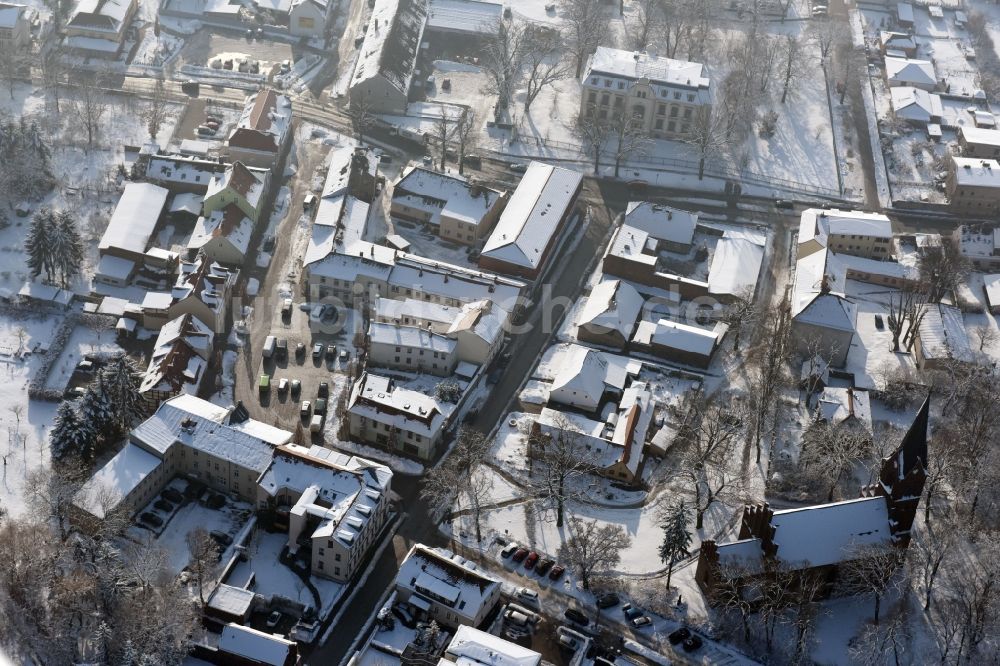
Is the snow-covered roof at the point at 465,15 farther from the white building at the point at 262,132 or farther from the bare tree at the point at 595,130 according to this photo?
the white building at the point at 262,132

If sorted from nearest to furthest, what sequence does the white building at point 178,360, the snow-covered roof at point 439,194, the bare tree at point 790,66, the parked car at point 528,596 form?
the parked car at point 528,596, the white building at point 178,360, the snow-covered roof at point 439,194, the bare tree at point 790,66

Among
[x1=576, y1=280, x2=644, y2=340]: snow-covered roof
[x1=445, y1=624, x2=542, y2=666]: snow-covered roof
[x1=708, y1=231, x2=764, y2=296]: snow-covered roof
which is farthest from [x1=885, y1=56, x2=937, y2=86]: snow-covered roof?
[x1=445, y1=624, x2=542, y2=666]: snow-covered roof

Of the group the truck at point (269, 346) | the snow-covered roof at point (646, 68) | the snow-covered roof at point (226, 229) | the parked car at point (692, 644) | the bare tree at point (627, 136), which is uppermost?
the snow-covered roof at point (646, 68)

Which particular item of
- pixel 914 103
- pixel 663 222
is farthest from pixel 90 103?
pixel 914 103

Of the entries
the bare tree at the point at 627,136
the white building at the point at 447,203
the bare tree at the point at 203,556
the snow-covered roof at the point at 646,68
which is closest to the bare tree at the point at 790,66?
the snow-covered roof at the point at 646,68

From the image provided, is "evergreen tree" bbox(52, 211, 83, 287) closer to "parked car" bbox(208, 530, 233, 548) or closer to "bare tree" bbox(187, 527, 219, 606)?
"parked car" bbox(208, 530, 233, 548)

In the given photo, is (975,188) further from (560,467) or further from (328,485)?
(328,485)
